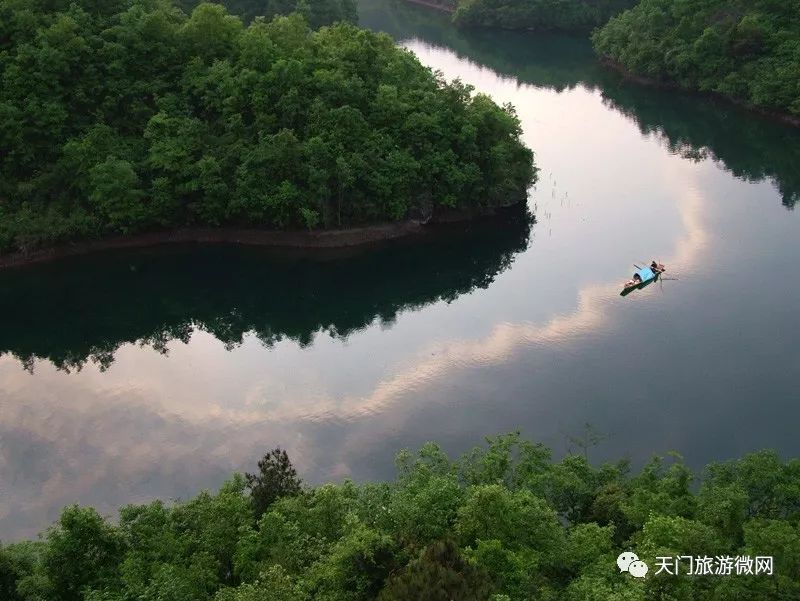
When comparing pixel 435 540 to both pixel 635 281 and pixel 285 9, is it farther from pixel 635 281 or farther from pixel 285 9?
pixel 285 9

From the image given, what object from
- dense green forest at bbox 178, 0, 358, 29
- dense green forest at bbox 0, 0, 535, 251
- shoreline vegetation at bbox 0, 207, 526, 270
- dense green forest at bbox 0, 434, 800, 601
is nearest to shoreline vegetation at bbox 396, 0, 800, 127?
dense green forest at bbox 0, 0, 535, 251

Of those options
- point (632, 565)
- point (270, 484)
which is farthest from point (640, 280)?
point (632, 565)

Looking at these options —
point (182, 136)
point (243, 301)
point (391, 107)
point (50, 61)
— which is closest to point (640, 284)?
point (391, 107)

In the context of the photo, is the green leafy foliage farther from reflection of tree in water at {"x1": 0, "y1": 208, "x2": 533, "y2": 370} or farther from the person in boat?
the person in boat

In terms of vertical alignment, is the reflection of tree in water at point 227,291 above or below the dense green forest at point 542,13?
below

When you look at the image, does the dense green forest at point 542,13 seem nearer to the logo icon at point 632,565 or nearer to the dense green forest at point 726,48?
the dense green forest at point 726,48

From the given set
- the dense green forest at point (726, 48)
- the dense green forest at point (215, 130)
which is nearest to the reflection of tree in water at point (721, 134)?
the dense green forest at point (726, 48)
